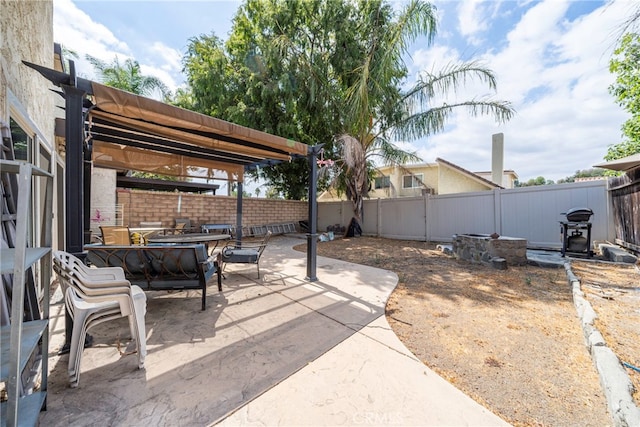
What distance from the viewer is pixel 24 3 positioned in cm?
238

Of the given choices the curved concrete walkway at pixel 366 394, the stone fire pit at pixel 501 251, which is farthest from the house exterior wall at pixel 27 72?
the stone fire pit at pixel 501 251

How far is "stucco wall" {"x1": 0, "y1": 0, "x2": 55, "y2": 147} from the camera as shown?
77.1 inches

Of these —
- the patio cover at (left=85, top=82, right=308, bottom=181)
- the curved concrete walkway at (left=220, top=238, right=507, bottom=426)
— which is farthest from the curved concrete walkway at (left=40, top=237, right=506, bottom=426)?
the patio cover at (left=85, top=82, right=308, bottom=181)

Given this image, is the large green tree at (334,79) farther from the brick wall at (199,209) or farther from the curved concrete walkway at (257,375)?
the curved concrete walkway at (257,375)

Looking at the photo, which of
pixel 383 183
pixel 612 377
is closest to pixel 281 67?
pixel 383 183

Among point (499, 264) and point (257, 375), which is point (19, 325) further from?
point (499, 264)

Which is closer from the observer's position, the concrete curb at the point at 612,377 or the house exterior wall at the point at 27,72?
the concrete curb at the point at 612,377

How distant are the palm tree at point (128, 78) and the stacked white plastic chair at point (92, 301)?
1389 cm

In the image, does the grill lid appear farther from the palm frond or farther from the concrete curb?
the concrete curb

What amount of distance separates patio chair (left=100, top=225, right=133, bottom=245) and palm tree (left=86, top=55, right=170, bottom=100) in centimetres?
980

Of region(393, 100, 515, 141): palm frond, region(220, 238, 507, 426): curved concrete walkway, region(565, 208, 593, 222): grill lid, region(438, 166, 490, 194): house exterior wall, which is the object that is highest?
region(393, 100, 515, 141): palm frond

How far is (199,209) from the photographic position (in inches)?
402

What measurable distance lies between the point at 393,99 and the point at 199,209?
345 inches

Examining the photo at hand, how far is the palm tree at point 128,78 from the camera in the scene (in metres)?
12.4
